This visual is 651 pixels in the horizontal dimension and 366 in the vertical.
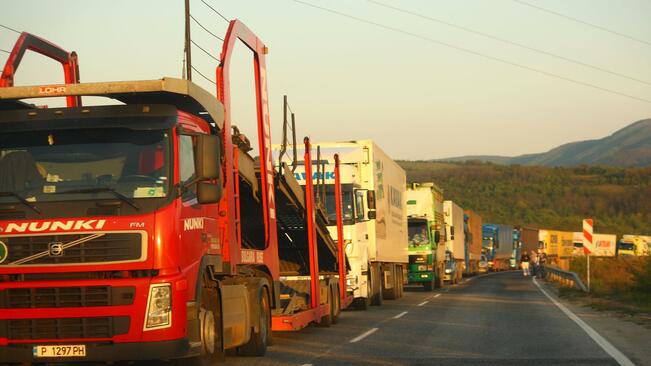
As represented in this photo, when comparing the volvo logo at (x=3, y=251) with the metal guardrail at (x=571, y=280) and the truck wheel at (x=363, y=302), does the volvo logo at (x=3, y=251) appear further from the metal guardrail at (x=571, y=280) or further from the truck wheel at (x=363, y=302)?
the metal guardrail at (x=571, y=280)

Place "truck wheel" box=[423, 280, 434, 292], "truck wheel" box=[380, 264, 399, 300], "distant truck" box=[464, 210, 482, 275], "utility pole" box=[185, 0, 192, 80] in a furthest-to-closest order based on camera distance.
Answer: "distant truck" box=[464, 210, 482, 275], "truck wheel" box=[423, 280, 434, 292], "truck wheel" box=[380, 264, 399, 300], "utility pole" box=[185, 0, 192, 80]

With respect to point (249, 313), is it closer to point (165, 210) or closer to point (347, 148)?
point (165, 210)

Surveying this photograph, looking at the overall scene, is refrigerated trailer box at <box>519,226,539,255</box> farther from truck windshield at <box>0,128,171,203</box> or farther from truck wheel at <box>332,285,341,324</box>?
truck windshield at <box>0,128,171,203</box>

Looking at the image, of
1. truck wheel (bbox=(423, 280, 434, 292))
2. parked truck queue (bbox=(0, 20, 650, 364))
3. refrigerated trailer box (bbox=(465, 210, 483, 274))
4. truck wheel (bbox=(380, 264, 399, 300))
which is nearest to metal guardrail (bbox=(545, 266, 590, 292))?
truck wheel (bbox=(423, 280, 434, 292))

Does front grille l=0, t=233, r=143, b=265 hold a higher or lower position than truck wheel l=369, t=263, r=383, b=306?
higher

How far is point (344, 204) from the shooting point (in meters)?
21.5

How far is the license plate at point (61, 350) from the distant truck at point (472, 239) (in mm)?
44513

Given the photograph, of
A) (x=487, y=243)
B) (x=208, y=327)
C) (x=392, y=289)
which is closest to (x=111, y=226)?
(x=208, y=327)

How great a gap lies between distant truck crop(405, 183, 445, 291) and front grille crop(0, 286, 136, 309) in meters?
25.2

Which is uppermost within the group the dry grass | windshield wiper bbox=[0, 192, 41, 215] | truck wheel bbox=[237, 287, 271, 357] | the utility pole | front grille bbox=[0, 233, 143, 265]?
the utility pole

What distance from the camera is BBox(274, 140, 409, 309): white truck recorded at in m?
21.0

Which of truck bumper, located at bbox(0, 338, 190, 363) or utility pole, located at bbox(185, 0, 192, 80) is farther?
utility pole, located at bbox(185, 0, 192, 80)

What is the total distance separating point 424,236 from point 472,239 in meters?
21.7

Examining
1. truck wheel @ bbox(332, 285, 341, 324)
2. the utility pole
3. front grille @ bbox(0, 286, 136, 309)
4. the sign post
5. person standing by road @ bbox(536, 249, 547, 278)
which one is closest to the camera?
front grille @ bbox(0, 286, 136, 309)
